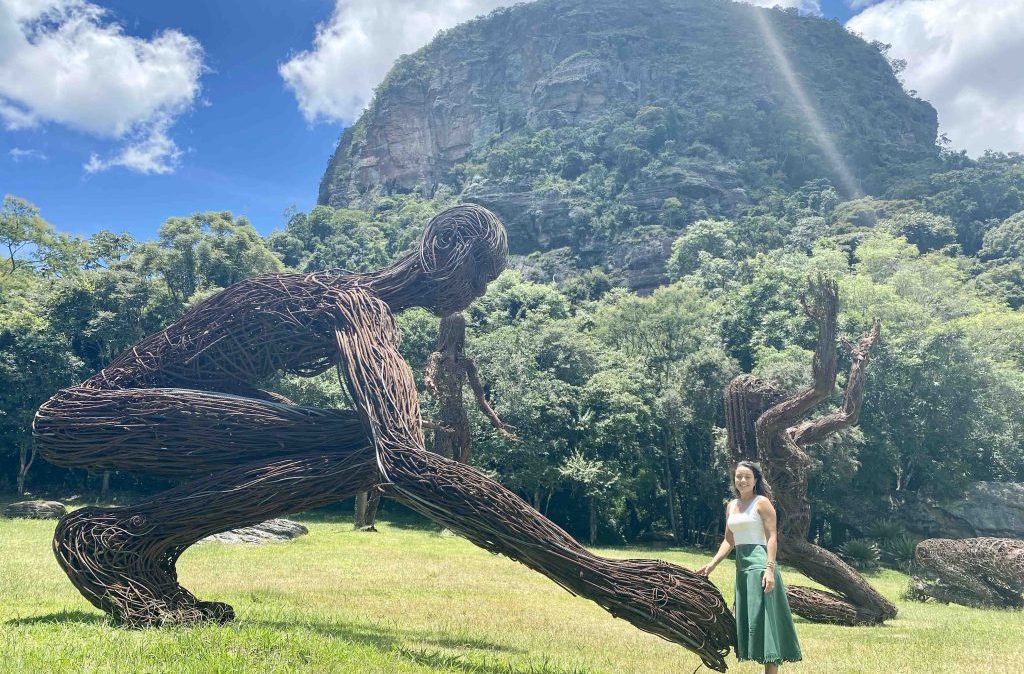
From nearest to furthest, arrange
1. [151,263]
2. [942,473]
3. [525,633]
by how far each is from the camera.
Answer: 1. [525,633]
2. [942,473]
3. [151,263]

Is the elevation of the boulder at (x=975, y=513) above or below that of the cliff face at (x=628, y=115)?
below

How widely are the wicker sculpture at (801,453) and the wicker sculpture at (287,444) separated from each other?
165 inches

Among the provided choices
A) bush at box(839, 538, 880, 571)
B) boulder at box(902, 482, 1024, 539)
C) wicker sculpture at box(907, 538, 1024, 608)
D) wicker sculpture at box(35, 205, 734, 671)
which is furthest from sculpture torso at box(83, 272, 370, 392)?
boulder at box(902, 482, 1024, 539)

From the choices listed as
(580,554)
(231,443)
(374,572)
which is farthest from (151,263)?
(580,554)

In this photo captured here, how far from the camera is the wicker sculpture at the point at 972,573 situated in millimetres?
11094

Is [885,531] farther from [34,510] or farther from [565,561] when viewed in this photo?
[34,510]

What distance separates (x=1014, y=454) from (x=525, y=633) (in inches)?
903

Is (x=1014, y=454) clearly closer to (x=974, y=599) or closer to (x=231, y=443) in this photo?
(x=974, y=599)

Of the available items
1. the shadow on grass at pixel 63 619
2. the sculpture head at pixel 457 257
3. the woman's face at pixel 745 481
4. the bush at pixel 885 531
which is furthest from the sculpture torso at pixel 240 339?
the bush at pixel 885 531

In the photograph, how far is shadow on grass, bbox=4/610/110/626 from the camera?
5328 millimetres

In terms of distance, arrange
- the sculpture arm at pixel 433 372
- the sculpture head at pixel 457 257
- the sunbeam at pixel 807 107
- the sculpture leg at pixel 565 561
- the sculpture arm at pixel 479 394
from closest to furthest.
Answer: the sculpture leg at pixel 565 561 → the sculpture head at pixel 457 257 → the sculpture arm at pixel 479 394 → the sculpture arm at pixel 433 372 → the sunbeam at pixel 807 107

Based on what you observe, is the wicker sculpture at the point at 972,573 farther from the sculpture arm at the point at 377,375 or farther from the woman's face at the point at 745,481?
the sculpture arm at the point at 377,375

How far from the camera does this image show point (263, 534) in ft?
47.0

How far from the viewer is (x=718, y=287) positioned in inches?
1556
